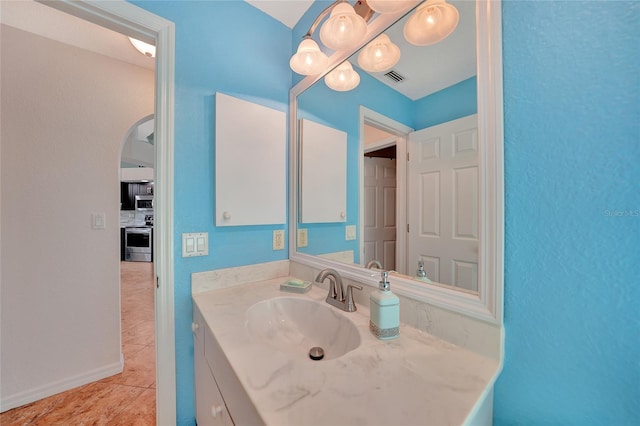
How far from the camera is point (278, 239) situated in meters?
1.38

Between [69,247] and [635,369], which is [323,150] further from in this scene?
[69,247]

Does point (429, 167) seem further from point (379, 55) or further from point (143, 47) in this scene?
Answer: point (143, 47)

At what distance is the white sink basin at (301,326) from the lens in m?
0.84

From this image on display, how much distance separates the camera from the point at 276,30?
1.37m

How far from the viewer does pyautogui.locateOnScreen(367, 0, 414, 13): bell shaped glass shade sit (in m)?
0.77

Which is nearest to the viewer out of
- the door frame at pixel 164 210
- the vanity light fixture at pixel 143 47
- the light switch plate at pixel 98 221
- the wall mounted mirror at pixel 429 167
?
the wall mounted mirror at pixel 429 167

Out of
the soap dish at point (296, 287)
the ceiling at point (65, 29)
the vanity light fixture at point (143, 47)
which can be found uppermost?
the ceiling at point (65, 29)

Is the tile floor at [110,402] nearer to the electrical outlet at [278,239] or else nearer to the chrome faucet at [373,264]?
the electrical outlet at [278,239]

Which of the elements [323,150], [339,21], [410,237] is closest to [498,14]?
[339,21]

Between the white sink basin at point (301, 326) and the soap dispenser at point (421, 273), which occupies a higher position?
the soap dispenser at point (421, 273)

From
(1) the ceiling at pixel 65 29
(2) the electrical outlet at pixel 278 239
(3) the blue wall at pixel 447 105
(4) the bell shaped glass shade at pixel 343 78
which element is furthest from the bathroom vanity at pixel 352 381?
(1) the ceiling at pixel 65 29

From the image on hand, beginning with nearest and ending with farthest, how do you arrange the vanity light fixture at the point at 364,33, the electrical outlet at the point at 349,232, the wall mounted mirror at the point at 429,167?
the wall mounted mirror at the point at 429,167, the vanity light fixture at the point at 364,33, the electrical outlet at the point at 349,232

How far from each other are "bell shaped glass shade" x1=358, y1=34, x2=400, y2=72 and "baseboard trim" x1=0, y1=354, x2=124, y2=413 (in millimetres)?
2574

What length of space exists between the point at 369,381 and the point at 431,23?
1.05 metres
